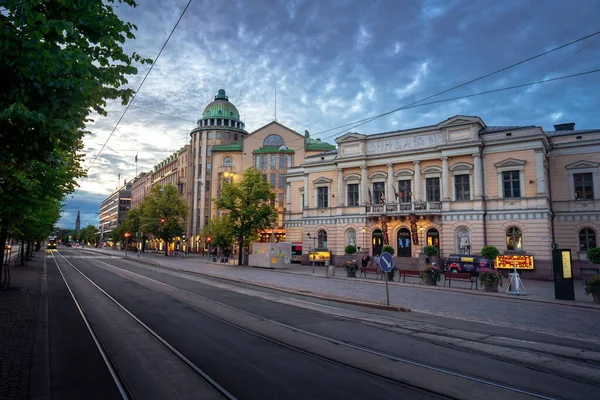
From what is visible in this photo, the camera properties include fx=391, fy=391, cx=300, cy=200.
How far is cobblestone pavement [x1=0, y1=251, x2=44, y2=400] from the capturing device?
6.17 meters

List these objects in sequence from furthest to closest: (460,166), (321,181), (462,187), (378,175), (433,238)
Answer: (321,181) < (378,175) < (433,238) < (462,187) < (460,166)

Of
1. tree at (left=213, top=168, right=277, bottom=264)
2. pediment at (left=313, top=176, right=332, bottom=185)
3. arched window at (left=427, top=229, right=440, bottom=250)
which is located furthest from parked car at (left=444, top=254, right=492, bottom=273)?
tree at (left=213, top=168, right=277, bottom=264)

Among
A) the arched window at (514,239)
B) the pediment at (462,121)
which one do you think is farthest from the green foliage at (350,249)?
the pediment at (462,121)

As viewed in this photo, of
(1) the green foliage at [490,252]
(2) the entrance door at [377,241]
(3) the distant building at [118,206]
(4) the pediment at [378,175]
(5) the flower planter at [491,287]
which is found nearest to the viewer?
(5) the flower planter at [491,287]

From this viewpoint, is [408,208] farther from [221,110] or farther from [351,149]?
[221,110]

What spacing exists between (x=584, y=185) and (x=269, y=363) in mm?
38544

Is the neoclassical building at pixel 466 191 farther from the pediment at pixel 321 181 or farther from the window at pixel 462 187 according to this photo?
the pediment at pixel 321 181

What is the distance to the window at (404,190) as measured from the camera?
4206cm

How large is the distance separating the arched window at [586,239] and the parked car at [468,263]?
35.1ft

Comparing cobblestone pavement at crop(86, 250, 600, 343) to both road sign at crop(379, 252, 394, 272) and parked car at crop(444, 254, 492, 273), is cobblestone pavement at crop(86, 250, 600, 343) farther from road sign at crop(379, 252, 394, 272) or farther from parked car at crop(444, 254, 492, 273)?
parked car at crop(444, 254, 492, 273)

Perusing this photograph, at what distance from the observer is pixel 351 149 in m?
45.5

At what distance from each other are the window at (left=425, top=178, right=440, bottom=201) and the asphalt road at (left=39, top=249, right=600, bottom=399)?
30.3m

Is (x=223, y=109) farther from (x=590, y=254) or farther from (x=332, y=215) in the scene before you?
(x=590, y=254)

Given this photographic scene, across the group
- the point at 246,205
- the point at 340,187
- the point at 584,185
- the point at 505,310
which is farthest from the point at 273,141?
Result: the point at 505,310
